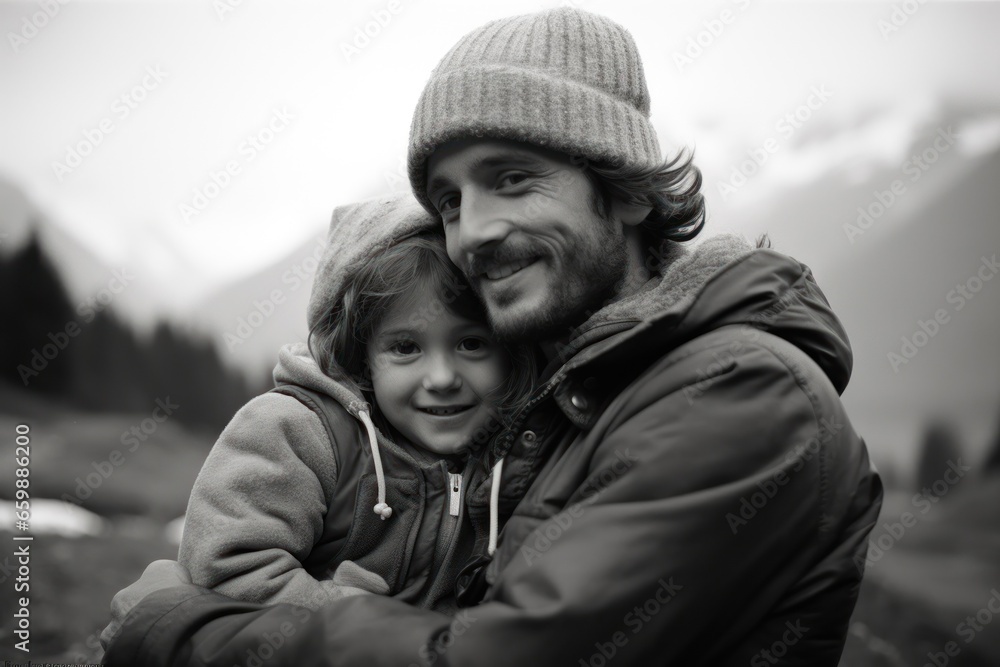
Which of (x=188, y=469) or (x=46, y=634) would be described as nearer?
(x=46, y=634)

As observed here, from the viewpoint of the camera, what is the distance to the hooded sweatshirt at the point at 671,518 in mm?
1158

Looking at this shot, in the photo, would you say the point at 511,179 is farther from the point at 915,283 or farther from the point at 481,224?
the point at 915,283

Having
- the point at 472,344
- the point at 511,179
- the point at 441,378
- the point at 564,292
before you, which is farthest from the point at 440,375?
the point at 511,179

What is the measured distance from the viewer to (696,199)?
84.2 inches

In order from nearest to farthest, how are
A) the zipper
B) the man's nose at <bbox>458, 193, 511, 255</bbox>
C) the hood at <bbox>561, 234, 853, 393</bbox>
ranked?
the hood at <bbox>561, 234, 853, 393</bbox> < the man's nose at <bbox>458, 193, 511, 255</bbox> < the zipper

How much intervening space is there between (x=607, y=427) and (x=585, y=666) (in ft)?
1.41

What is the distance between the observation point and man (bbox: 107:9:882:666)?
46.3 inches

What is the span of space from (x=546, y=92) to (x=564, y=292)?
1.47ft

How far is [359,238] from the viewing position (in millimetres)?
2102

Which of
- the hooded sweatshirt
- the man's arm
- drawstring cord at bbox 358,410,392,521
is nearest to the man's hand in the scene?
the hooded sweatshirt

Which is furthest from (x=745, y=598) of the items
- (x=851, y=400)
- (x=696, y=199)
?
(x=851, y=400)

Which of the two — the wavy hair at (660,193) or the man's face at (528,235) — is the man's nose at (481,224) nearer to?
the man's face at (528,235)

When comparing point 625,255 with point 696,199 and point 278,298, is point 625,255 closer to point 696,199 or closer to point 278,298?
point 696,199

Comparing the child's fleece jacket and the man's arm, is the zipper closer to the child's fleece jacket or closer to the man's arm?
the child's fleece jacket
